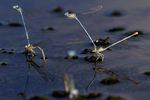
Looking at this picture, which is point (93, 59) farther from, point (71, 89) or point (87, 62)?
Answer: point (71, 89)

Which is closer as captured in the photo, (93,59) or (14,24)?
(93,59)

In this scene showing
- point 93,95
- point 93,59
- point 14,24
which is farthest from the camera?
point 14,24

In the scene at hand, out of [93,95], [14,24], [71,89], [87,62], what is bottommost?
[93,95]

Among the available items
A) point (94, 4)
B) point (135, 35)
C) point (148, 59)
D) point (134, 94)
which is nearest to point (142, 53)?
point (148, 59)

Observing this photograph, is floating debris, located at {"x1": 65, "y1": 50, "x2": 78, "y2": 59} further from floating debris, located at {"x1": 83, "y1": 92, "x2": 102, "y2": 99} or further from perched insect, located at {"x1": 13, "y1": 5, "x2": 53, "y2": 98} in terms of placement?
floating debris, located at {"x1": 83, "y1": 92, "x2": 102, "y2": 99}

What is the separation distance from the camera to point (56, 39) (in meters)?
5.09

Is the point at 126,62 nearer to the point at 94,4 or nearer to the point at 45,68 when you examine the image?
the point at 45,68

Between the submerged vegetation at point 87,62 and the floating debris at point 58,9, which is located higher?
the floating debris at point 58,9

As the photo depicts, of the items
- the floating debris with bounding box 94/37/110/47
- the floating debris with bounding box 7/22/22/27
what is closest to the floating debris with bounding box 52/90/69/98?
the floating debris with bounding box 94/37/110/47

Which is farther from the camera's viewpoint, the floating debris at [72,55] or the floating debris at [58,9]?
the floating debris at [58,9]

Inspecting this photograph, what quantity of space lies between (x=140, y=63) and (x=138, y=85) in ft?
1.43

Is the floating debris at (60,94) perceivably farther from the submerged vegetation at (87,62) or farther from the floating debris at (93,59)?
the floating debris at (93,59)

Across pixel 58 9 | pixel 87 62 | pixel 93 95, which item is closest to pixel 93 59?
pixel 87 62

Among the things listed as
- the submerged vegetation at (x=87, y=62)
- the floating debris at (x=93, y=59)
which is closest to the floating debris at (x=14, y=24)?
the submerged vegetation at (x=87, y=62)
